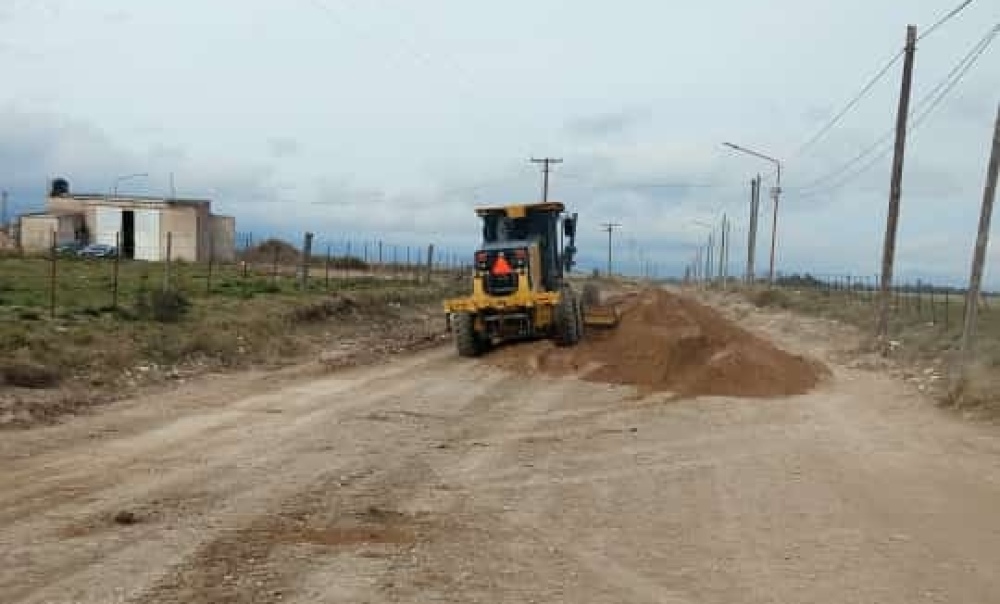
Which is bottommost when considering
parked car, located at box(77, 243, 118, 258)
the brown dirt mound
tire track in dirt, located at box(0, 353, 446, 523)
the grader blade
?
tire track in dirt, located at box(0, 353, 446, 523)

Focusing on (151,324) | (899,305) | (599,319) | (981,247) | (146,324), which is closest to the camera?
(981,247)

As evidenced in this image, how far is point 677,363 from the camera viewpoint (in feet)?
56.4

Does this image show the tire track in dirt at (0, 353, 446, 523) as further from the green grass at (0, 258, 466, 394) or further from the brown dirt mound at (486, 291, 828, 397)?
the brown dirt mound at (486, 291, 828, 397)

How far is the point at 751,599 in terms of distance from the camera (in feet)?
18.9

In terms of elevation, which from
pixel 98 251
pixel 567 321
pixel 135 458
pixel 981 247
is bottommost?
pixel 135 458

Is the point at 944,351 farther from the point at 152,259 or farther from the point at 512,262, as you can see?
the point at 152,259

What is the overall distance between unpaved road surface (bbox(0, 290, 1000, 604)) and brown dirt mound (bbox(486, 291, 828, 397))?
71.4 inches

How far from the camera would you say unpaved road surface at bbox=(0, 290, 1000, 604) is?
5.95 m

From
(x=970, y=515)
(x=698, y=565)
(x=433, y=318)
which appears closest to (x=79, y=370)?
(x=698, y=565)

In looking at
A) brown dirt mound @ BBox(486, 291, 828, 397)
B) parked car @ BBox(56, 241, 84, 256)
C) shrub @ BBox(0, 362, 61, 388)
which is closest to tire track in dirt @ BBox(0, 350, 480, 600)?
shrub @ BBox(0, 362, 61, 388)

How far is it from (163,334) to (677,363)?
8.89m

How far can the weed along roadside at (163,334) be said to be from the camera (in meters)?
13.1

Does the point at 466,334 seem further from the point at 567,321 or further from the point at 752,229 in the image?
the point at 752,229

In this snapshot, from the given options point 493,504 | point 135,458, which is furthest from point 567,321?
point 493,504
